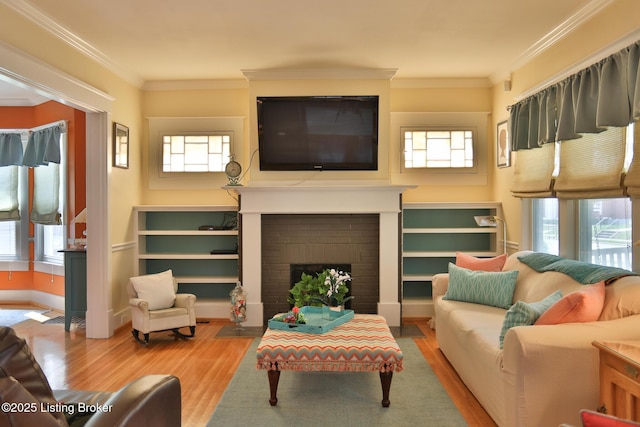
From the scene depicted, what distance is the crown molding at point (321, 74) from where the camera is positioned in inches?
205

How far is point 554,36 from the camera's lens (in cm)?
411

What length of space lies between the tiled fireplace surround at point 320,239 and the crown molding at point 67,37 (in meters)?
1.78

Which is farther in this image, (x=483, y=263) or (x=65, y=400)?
(x=483, y=263)

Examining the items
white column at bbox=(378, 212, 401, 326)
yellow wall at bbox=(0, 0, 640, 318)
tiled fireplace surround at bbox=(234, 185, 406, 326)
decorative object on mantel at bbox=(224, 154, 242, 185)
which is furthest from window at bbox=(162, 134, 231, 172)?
white column at bbox=(378, 212, 401, 326)

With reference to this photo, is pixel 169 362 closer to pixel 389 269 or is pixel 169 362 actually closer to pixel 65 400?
pixel 65 400

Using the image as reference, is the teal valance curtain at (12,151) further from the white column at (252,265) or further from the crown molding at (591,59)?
the crown molding at (591,59)

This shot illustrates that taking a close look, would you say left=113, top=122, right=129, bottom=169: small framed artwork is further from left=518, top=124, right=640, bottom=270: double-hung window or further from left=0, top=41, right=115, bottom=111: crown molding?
left=518, top=124, right=640, bottom=270: double-hung window

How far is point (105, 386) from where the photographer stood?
353 cm

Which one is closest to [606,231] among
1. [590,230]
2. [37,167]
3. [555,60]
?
[590,230]

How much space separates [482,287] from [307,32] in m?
2.68

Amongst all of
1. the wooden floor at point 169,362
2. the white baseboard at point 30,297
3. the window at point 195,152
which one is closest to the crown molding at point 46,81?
the window at point 195,152

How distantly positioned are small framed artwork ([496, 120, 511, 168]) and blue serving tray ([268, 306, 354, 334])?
108 inches

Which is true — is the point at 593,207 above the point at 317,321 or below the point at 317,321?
above

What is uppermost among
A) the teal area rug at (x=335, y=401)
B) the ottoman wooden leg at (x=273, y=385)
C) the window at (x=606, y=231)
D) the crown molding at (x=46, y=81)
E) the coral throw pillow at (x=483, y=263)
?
the crown molding at (x=46, y=81)
